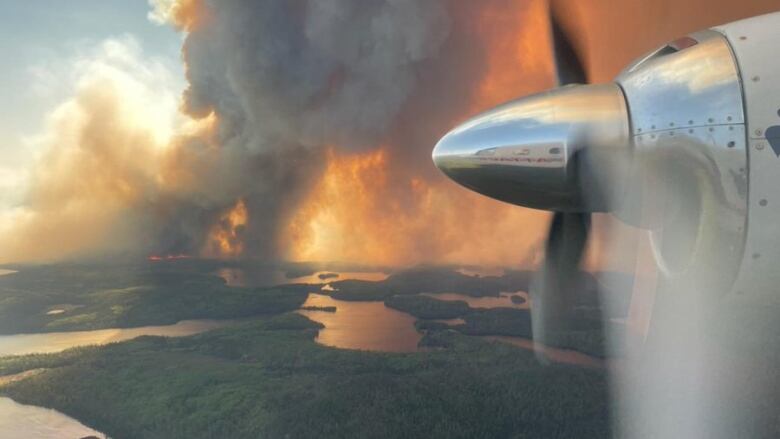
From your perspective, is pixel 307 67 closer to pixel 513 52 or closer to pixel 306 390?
pixel 513 52

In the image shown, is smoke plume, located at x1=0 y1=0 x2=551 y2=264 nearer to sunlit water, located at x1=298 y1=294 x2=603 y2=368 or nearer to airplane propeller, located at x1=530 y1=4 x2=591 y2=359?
sunlit water, located at x1=298 y1=294 x2=603 y2=368

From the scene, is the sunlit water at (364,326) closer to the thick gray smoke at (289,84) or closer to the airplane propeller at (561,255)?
the thick gray smoke at (289,84)

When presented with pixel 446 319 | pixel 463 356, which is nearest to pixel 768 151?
pixel 463 356

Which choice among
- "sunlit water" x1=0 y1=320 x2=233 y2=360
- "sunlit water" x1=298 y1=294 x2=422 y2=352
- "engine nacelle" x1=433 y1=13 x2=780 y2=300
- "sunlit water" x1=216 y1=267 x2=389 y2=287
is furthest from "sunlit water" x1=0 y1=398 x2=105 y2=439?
"engine nacelle" x1=433 y1=13 x2=780 y2=300

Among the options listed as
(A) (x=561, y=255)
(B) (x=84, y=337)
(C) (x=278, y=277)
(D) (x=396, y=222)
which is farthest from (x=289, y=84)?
(A) (x=561, y=255)

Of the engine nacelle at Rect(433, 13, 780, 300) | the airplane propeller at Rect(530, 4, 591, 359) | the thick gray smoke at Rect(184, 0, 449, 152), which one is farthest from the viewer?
the thick gray smoke at Rect(184, 0, 449, 152)

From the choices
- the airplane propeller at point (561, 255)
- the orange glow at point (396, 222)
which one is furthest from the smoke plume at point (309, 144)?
the airplane propeller at point (561, 255)
